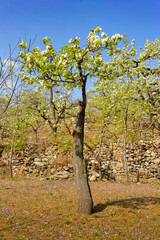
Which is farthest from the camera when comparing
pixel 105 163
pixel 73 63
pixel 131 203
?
pixel 105 163

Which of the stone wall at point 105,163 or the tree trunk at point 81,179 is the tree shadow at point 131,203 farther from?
the stone wall at point 105,163

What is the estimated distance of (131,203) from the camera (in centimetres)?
1007

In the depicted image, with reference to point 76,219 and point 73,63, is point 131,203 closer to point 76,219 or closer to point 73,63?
point 76,219

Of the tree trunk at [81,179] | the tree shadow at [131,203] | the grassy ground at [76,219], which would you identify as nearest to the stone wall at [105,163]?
the tree shadow at [131,203]

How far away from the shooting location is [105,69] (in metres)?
7.93

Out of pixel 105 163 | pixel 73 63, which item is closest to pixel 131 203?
pixel 73 63

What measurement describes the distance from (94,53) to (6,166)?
19.7 m

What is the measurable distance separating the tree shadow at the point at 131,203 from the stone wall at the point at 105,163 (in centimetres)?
789

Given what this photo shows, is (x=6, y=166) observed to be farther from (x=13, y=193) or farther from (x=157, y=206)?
(x=157, y=206)

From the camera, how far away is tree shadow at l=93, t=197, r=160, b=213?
9.32m

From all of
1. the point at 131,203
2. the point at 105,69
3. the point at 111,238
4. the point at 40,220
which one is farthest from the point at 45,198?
the point at 105,69

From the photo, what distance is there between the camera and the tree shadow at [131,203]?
932 centimetres

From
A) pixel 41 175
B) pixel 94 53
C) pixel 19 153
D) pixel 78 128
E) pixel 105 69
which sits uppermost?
pixel 94 53

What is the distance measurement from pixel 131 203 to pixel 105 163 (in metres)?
10.6
